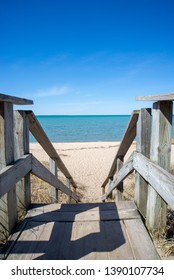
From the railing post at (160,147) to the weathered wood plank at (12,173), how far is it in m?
1.20

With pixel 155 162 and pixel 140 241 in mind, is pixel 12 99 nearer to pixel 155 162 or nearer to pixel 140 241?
pixel 155 162

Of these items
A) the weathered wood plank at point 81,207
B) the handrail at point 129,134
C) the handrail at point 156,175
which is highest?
the handrail at point 129,134

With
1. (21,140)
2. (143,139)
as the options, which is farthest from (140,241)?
(21,140)

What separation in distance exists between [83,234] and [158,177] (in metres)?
0.97

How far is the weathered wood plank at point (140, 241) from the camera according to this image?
5.78 feet

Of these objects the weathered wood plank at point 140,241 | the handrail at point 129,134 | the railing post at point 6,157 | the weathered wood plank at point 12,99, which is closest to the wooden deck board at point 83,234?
the weathered wood plank at point 140,241

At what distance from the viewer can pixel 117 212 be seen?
2.51 meters

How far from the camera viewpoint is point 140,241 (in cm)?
195

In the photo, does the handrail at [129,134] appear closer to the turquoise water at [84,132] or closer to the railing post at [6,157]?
the railing post at [6,157]

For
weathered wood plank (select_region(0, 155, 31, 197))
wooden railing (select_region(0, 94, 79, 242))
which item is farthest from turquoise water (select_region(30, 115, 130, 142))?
weathered wood plank (select_region(0, 155, 31, 197))

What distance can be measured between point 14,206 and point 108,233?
94 centimetres

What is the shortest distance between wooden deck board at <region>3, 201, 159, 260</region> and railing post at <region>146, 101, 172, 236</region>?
0.19m

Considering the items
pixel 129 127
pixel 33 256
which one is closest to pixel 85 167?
pixel 129 127
